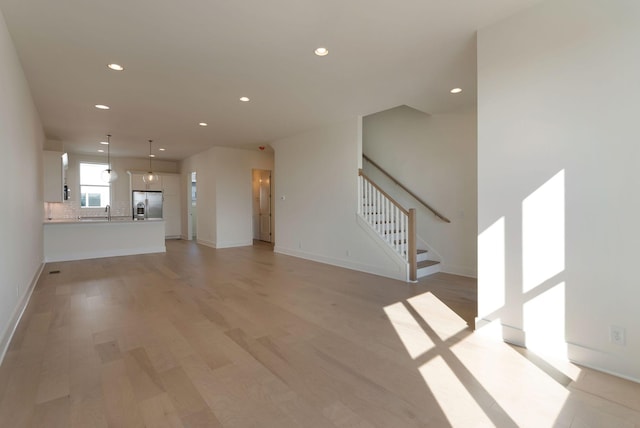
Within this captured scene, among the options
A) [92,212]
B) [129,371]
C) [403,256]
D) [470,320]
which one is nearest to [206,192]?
[92,212]

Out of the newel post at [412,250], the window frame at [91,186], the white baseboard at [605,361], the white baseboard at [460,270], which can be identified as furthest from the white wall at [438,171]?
the window frame at [91,186]

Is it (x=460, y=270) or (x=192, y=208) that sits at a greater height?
A: (x=192, y=208)

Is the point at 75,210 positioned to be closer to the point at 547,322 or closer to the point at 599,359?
the point at 547,322

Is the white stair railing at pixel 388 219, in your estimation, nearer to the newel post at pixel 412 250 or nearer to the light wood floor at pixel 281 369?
the newel post at pixel 412 250

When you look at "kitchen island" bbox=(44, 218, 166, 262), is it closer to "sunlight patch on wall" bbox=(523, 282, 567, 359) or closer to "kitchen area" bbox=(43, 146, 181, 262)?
"kitchen area" bbox=(43, 146, 181, 262)

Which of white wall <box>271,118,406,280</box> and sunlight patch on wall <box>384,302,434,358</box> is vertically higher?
white wall <box>271,118,406,280</box>

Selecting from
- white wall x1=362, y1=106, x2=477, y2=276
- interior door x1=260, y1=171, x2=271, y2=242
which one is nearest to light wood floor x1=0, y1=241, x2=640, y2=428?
white wall x1=362, y1=106, x2=477, y2=276

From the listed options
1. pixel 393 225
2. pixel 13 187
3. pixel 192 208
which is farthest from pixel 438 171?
pixel 192 208

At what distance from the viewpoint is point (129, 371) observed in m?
2.19

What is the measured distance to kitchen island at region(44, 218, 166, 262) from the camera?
648 centimetres

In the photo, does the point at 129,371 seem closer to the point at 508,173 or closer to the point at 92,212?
the point at 508,173

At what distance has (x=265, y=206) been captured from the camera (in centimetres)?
1016

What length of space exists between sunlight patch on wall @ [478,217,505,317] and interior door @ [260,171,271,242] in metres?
7.81

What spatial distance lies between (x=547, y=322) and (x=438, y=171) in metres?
3.72
